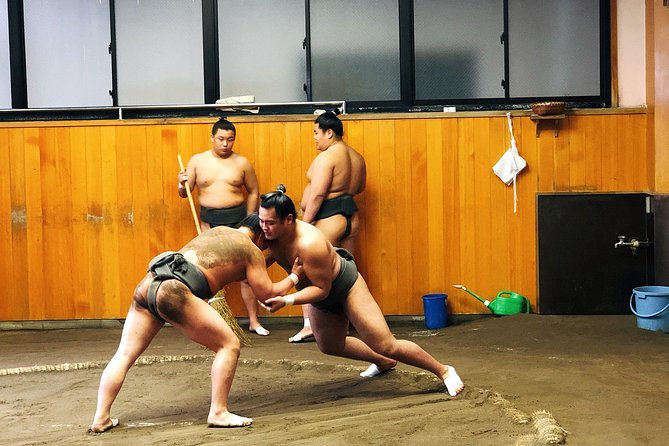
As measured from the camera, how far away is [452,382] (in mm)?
3670

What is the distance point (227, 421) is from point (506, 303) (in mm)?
2724

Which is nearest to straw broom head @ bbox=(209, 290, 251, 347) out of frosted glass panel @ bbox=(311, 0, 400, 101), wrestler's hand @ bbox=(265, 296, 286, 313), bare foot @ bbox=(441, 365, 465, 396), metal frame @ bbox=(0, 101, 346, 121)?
metal frame @ bbox=(0, 101, 346, 121)

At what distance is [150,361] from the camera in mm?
4609

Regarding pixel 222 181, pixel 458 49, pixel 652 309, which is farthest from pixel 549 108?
pixel 222 181

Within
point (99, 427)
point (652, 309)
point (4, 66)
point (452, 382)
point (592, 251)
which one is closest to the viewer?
point (99, 427)

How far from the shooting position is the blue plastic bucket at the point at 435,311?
5.45 meters

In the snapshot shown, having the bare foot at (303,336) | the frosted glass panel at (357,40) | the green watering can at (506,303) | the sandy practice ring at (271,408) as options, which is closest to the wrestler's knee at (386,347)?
the sandy practice ring at (271,408)

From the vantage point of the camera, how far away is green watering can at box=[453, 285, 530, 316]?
18.2 feet

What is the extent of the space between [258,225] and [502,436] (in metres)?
1.16

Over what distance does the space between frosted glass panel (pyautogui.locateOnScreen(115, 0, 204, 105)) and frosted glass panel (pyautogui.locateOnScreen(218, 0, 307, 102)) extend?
172 millimetres

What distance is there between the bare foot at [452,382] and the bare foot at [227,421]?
85cm

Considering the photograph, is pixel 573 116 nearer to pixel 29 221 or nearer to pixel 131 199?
pixel 131 199

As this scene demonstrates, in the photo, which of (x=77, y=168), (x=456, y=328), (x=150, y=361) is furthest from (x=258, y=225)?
(x=77, y=168)

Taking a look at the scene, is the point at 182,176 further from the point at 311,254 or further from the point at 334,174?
the point at 311,254
